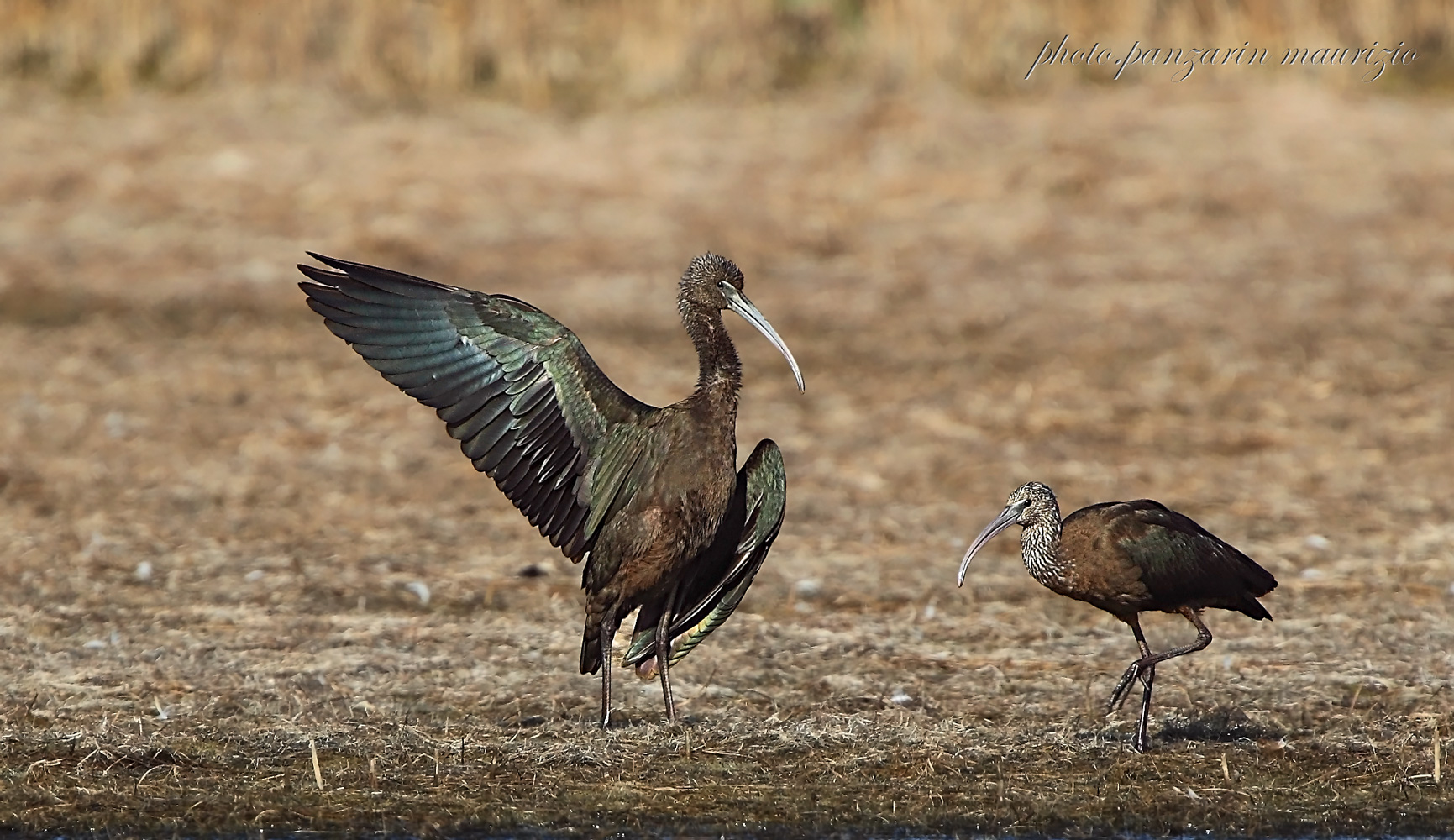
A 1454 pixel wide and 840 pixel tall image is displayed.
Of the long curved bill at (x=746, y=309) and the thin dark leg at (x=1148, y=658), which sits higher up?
the long curved bill at (x=746, y=309)

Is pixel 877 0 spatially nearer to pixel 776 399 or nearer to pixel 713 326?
pixel 776 399

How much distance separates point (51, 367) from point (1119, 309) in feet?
21.8

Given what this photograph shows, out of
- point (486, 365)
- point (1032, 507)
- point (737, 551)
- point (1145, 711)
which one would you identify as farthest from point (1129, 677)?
point (486, 365)

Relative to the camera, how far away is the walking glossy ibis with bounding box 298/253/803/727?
681 centimetres

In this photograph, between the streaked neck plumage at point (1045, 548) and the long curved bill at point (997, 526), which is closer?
the streaked neck plumage at point (1045, 548)

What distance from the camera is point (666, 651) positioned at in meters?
7.24

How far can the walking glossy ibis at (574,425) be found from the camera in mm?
6809

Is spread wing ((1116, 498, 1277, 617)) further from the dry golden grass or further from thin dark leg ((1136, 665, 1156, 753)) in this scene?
the dry golden grass

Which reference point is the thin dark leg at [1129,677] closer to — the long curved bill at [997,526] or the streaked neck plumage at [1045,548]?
the streaked neck plumage at [1045,548]

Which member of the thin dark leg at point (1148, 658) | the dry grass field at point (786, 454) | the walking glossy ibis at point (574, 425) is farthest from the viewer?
the thin dark leg at point (1148, 658)

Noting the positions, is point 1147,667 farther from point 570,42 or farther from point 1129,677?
point 570,42

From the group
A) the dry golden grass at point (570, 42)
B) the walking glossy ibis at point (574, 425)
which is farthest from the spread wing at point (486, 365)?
the dry golden grass at point (570, 42)

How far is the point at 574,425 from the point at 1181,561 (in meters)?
2.06

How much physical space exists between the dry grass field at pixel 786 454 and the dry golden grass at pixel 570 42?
0.40m
